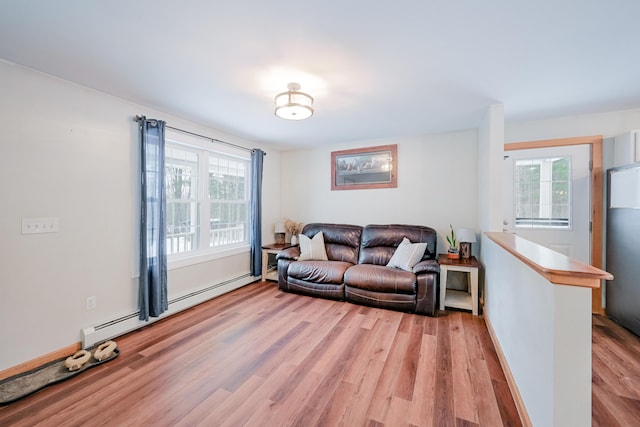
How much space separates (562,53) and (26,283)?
429cm

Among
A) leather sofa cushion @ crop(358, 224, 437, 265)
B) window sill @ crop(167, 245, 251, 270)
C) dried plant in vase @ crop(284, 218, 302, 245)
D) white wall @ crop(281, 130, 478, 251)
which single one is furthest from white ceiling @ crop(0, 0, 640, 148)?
dried plant in vase @ crop(284, 218, 302, 245)

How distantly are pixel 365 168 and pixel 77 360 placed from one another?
3.97m

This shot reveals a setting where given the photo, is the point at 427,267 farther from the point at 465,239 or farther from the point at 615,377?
the point at 615,377

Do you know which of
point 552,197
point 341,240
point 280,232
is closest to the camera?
point 552,197

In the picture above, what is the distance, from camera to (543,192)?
3.16 m

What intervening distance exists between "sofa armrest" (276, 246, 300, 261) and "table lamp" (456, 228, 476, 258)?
2280mm

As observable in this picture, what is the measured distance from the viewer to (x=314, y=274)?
353 cm

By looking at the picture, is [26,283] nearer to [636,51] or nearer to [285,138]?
[285,138]

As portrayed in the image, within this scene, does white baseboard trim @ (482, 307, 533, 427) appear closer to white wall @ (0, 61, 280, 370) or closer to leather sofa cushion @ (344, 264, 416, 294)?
leather sofa cushion @ (344, 264, 416, 294)

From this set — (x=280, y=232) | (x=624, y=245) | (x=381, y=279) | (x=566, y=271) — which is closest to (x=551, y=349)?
(x=566, y=271)

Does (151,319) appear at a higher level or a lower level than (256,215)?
lower

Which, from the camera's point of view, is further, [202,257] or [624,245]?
[202,257]

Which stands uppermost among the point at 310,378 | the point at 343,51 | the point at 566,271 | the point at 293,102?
the point at 343,51

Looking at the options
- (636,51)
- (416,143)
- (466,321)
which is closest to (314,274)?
(466,321)
